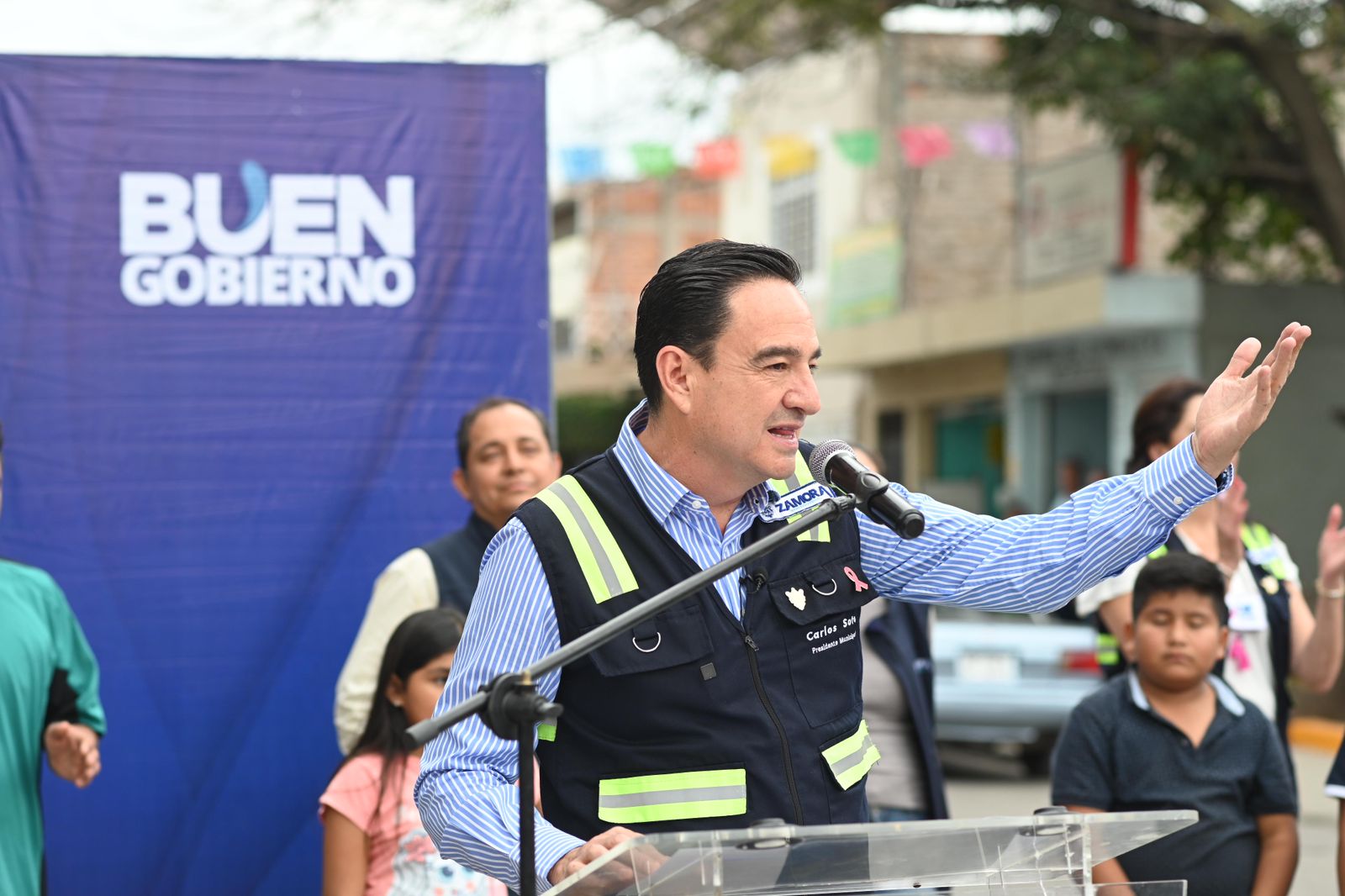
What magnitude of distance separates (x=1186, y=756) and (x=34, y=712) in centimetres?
306

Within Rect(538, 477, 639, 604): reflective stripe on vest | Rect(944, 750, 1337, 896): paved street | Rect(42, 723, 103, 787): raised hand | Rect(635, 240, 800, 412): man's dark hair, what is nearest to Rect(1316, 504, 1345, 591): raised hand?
Rect(635, 240, 800, 412): man's dark hair

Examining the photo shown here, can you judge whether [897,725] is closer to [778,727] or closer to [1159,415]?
[1159,415]

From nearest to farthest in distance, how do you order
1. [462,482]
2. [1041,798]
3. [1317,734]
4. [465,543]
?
[465,543], [462,482], [1041,798], [1317,734]

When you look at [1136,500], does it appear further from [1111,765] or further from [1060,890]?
[1111,765]

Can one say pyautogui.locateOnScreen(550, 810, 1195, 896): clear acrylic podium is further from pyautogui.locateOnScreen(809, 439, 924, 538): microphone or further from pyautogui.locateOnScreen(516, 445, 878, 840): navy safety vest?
pyautogui.locateOnScreen(809, 439, 924, 538): microphone

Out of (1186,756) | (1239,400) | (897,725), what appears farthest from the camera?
(897,725)

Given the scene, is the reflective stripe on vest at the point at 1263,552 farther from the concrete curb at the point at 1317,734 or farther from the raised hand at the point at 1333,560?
the concrete curb at the point at 1317,734

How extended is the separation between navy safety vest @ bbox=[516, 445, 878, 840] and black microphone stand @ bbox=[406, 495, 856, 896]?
0.97 feet

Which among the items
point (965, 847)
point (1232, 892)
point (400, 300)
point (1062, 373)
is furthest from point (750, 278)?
point (1062, 373)

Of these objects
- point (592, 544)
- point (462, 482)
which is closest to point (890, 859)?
point (592, 544)

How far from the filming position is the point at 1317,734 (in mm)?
14805

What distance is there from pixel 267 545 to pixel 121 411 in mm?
635

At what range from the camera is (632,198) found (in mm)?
35938

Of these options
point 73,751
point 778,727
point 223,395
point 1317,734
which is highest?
point 223,395
